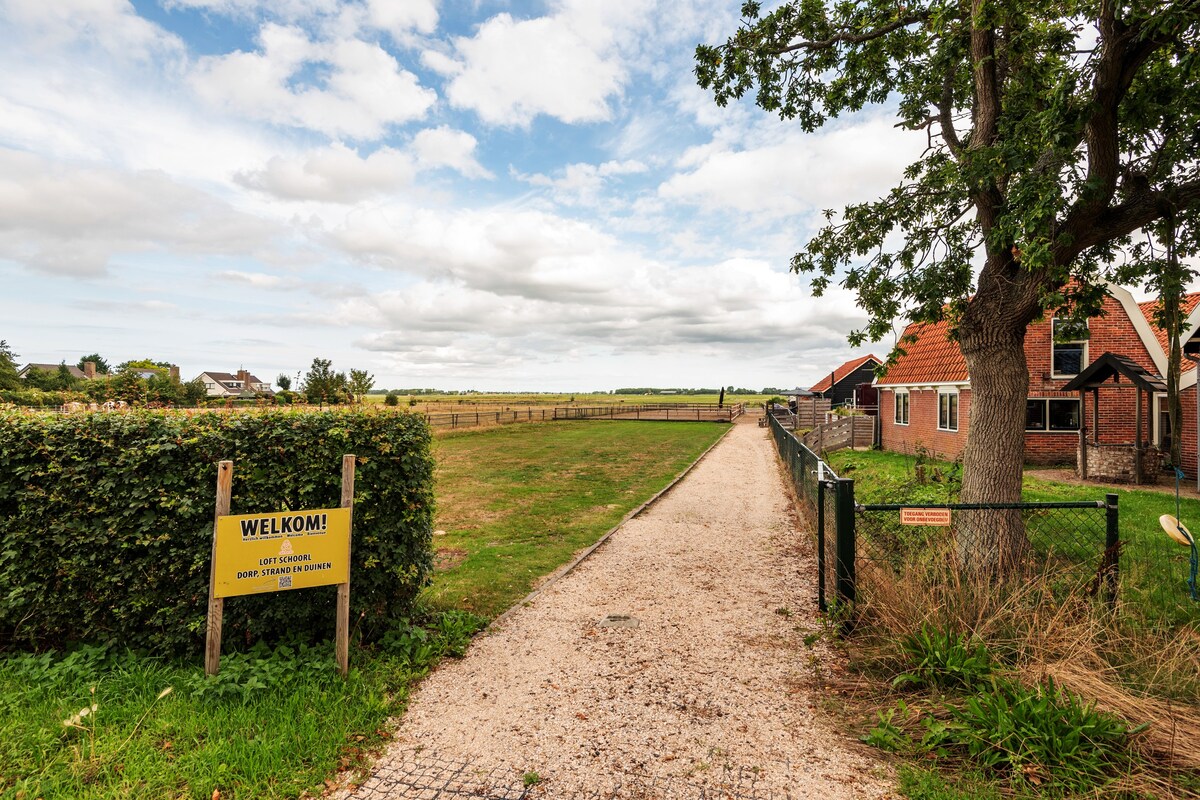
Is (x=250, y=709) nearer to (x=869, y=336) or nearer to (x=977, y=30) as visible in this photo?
(x=869, y=336)

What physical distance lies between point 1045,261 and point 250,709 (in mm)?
7415

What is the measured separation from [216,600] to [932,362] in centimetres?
2351

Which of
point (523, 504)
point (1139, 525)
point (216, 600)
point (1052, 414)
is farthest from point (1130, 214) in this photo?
point (1052, 414)

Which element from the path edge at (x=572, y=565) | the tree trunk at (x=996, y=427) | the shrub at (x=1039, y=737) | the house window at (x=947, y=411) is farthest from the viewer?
the house window at (x=947, y=411)

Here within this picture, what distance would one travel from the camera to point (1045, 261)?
4.92 meters

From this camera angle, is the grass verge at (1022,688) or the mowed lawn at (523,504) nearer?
the grass verge at (1022,688)

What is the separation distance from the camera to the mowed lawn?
7150mm

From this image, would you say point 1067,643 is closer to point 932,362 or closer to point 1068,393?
point 1068,393

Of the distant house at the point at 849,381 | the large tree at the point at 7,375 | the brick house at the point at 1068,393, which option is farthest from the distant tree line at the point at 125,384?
the distant house at the point at 849,381

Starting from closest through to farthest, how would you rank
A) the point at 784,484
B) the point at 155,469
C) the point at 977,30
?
the point at 155,469, the point at 977,30, the point at 784,484

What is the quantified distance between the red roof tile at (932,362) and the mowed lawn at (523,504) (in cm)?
897

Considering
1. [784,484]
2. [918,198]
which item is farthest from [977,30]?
[784,484]

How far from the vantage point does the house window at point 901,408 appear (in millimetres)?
22850

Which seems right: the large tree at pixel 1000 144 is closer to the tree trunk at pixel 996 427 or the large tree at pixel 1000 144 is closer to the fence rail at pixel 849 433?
the tree trunk at pixel 996 427
